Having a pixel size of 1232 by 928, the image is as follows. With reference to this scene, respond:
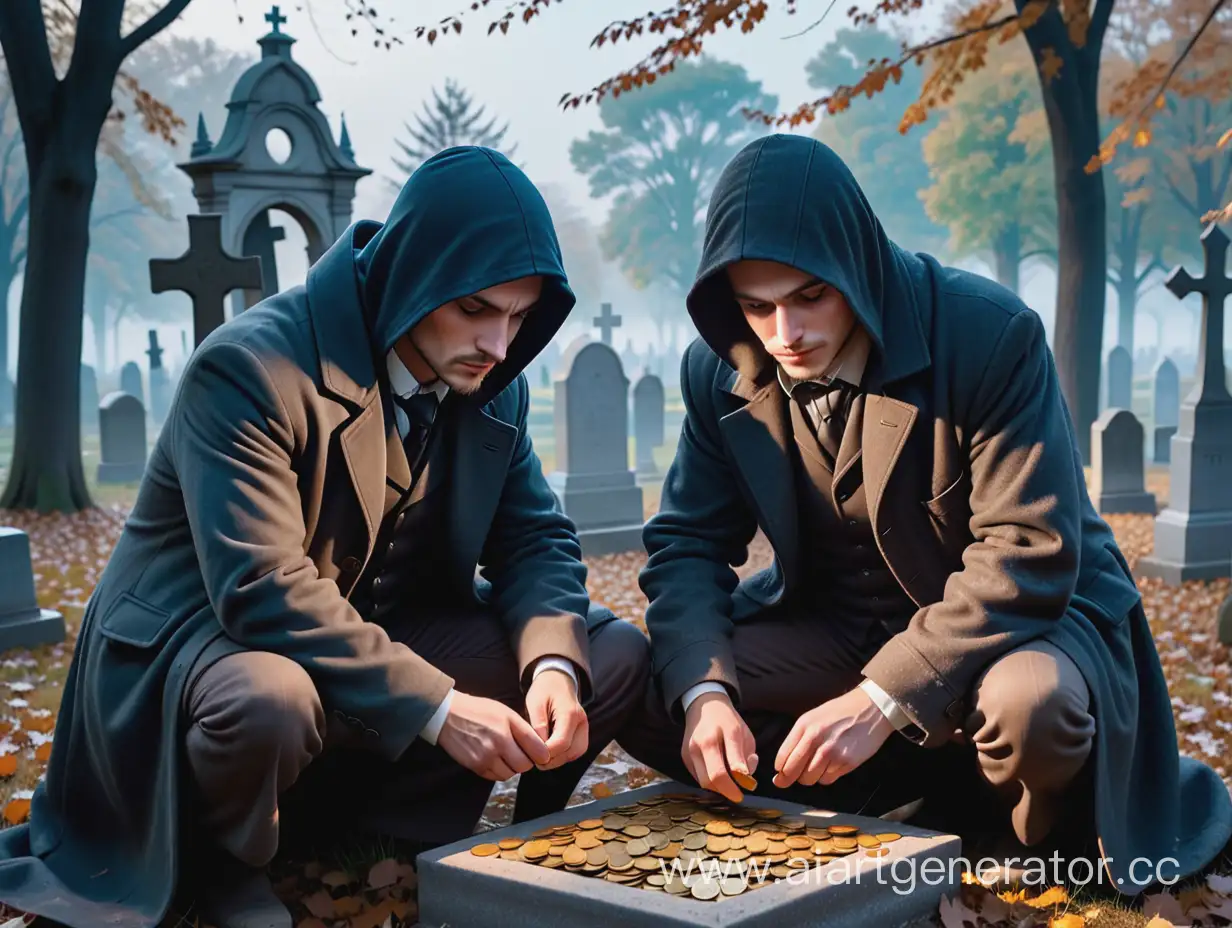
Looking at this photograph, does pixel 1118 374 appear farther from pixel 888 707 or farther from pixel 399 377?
pixel 399 377

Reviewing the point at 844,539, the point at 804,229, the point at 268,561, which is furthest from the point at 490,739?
the point at 804,229

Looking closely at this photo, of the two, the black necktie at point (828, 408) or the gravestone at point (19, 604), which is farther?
the gravestone at point (19, 604)

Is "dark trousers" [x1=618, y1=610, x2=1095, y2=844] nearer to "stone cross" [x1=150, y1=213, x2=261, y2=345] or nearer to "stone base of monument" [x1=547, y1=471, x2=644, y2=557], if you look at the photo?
"stone cross" [x1=150, y1=213, x2=261, y2=345]

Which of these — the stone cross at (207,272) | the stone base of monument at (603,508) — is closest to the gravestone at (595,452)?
the stone base of monument at (603,508)

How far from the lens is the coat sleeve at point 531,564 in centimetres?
317

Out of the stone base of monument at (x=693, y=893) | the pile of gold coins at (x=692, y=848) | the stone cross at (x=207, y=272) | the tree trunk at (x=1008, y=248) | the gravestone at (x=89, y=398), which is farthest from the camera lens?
the tree trunk at (x=1008, y=248)

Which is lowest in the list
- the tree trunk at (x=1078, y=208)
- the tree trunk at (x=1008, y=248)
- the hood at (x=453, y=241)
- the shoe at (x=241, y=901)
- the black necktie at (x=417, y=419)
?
the shoe at (x=241, y=901)

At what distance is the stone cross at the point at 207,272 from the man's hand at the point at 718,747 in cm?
450

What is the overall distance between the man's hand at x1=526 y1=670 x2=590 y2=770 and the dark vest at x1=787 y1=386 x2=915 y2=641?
752 millimetres

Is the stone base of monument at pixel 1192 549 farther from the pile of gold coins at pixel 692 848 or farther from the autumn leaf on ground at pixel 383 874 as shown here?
the autumn leaf on ground at pixel 383 874

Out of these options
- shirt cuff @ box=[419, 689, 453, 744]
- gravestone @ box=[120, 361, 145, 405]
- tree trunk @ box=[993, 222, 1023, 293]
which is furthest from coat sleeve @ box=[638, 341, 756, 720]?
tree trunk @ box=[993, 222, 1023, 293]

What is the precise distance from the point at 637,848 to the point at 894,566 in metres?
0.96

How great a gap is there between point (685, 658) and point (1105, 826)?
1.03 meters

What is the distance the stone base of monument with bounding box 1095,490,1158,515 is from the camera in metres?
11.5
